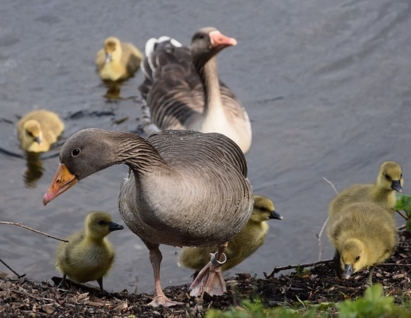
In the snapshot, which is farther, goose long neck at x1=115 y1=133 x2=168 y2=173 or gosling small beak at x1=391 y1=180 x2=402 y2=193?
gosling small beak at x1=391 y1=180 x2=402 y2=193

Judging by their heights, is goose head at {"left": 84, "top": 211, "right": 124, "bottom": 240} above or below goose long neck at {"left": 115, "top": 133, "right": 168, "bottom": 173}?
below

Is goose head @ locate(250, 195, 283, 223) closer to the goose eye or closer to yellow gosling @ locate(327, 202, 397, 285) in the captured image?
yellow gosling @ locate(327, 202, 397, 285)

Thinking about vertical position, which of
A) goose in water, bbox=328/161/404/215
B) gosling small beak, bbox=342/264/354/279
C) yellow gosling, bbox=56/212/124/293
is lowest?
yellow gosling, bbox=56/212/124/293

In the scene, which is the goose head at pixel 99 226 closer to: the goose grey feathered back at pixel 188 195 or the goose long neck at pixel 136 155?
the goose grey feathered back at pixel 188 195

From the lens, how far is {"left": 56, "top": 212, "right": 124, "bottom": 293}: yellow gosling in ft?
22.2

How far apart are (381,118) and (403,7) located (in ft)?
8.68

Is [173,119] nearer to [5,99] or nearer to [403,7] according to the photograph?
[5,99]

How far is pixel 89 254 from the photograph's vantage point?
679 cm

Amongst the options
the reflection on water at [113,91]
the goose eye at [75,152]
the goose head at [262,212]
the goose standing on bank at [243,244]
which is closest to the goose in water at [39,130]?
the reflection on water at [113,91]

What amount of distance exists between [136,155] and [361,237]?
74.4 inches

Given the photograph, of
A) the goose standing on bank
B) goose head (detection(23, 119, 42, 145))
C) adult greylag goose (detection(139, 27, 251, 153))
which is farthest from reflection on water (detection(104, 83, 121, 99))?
the goose standing on bank

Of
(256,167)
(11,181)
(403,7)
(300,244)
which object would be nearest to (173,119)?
(256,167)

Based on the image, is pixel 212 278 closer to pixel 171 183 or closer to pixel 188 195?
pixel 188 195

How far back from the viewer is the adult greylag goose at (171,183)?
505 cm
